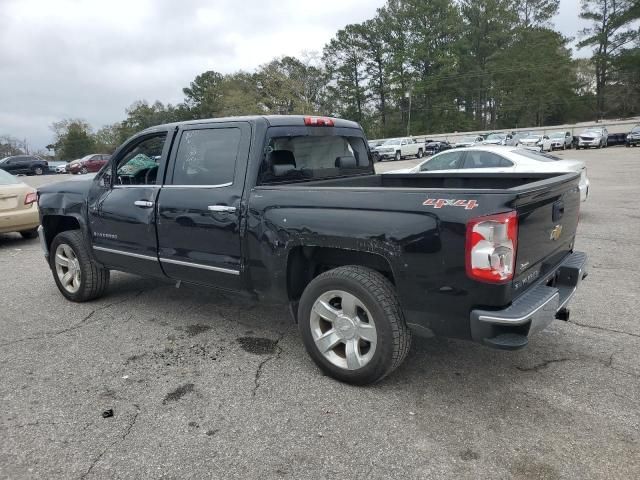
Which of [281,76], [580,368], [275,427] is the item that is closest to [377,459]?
[275,427]

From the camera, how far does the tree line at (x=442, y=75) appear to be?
72.2 meters

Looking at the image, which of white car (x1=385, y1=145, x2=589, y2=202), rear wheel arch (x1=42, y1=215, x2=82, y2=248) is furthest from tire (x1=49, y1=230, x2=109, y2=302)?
white car (x1=385, y1=145, x2=589, y2=202)

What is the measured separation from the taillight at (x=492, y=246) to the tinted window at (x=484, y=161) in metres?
7.25

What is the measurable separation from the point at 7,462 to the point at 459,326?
2583 millimetres

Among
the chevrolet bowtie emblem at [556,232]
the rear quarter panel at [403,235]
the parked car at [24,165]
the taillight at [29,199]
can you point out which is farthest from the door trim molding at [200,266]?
the parked car at [24,165]

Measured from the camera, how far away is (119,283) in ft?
19.4

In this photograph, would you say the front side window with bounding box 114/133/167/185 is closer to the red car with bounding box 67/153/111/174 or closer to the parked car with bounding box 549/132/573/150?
the red car with bounding box 67/153/111/174

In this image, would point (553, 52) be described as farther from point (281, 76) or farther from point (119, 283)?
point (119, 283)

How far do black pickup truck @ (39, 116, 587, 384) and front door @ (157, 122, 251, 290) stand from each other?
1 centimetres

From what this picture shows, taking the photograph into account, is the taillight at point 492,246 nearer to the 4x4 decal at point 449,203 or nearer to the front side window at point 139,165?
the 4x4 decal at point 449,203

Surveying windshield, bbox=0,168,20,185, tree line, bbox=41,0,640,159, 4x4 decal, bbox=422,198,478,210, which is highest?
tree line, bbox=41,0,640,159

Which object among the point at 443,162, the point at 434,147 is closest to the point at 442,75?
the point at 434,147

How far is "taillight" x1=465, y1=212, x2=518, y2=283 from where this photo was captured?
258 centimetres

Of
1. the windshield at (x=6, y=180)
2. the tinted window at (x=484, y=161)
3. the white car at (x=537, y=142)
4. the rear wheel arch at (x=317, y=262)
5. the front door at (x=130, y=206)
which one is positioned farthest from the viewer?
the white car at (x=537, y=142)
